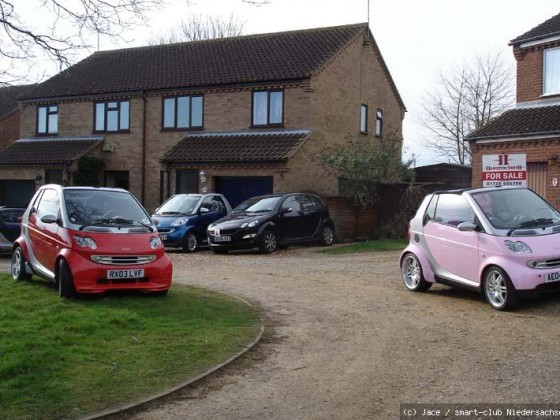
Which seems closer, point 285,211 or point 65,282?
point 65,282

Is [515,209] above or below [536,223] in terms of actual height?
above

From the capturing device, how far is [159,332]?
24.9 ft

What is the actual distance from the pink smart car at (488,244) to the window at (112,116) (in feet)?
68.1

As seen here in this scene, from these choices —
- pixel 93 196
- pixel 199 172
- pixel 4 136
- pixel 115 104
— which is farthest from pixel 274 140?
pixel 4 136

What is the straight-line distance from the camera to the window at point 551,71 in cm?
1927

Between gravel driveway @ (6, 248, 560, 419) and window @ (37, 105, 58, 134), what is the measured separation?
73.9ft

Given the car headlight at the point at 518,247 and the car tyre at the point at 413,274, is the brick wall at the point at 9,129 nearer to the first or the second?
the car tyre at the point at 413,274

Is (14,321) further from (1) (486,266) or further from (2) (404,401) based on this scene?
(1) (486,266)

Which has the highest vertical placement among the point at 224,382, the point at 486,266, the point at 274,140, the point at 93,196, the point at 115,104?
the point at 115,104

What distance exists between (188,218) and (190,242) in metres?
0.70

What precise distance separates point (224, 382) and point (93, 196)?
17.4ft

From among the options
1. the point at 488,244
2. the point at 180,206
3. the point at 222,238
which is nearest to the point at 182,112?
the point at 180,206

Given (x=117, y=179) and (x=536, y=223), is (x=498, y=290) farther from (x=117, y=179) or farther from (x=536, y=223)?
(x=117, y=179)

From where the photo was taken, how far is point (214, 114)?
2684 cm
